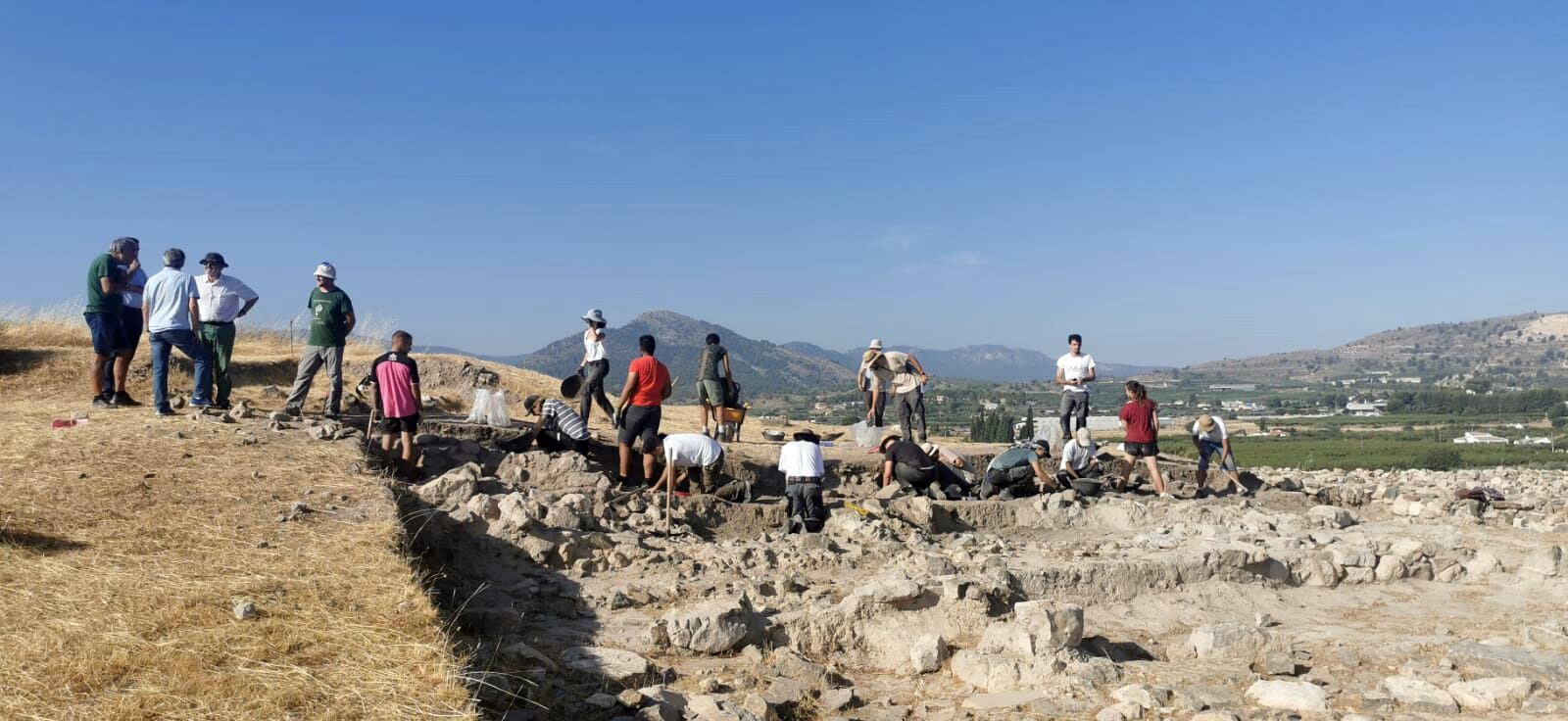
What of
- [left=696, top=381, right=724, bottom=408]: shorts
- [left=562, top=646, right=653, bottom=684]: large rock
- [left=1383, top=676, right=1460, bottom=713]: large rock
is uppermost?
[left=696, top=381, right=724, bottom=408]: shorts

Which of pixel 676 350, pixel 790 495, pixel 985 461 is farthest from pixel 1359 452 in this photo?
pixel 676 350

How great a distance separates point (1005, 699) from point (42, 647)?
4.87 metres

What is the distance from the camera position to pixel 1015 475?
11.4 meters

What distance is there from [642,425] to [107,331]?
543 cm

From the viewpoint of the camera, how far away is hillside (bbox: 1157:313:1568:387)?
99438mm

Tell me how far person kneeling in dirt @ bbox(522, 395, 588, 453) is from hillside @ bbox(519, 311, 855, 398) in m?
68.2

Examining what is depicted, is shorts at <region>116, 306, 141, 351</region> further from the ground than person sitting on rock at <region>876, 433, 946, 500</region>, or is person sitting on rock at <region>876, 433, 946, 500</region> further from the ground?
shorts at <region>116, 306, 141, 351</region>

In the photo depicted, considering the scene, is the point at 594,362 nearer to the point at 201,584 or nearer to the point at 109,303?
the point at 109,303

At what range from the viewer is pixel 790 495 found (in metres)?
9.65

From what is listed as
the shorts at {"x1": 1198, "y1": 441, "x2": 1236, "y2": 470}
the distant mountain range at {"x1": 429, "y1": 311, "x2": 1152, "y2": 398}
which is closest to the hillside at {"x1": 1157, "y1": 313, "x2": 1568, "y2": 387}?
the distant mountain range at {"x1": 429, "y1": 311, "x2": 1152, "y2": 398}

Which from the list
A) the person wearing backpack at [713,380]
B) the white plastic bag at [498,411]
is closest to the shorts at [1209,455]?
the person wearing backpack at [713,380]

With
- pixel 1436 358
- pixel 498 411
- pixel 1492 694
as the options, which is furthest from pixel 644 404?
pixel 1436 358

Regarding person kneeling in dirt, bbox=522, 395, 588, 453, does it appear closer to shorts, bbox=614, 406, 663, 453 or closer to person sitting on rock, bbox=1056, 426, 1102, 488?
shorts, bbox=614, 406, 663, 453

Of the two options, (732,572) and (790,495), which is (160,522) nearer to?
(732,572)
